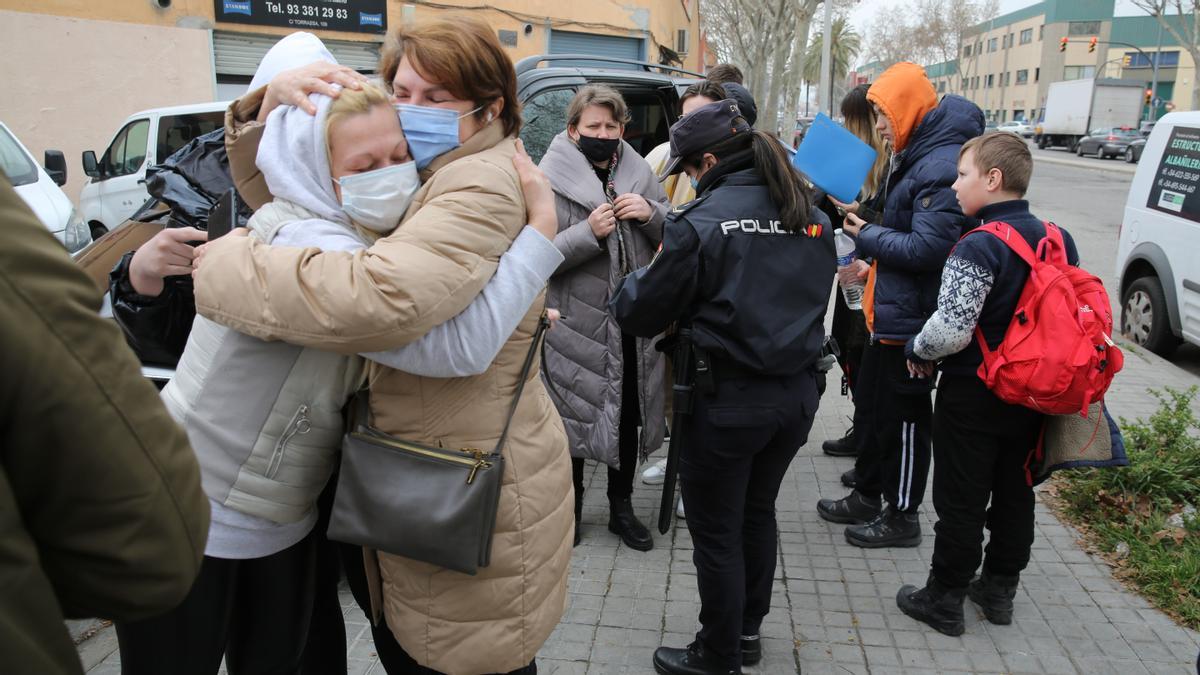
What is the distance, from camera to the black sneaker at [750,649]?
9.74 feet

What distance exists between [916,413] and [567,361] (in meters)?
1.54

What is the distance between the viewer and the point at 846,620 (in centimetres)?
326

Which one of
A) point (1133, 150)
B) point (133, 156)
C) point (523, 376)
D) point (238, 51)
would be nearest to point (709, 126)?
point (523, 376)

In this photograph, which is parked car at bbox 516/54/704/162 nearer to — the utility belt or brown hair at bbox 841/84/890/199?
brown hair at bbox 841/84/890/199

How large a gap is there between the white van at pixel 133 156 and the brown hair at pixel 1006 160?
8.04 m

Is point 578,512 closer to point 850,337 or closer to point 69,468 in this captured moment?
point 850,337

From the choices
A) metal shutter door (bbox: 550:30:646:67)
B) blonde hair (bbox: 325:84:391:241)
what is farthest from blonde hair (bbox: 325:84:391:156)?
metal shutter door (bbox: 550:30:646:67)

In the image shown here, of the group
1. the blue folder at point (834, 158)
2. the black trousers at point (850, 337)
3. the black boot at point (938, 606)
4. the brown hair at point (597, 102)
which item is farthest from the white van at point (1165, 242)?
the brown hair at point (597, 102)

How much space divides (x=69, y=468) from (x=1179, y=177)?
8.15 metres

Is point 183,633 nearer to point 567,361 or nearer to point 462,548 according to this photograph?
point 462,548

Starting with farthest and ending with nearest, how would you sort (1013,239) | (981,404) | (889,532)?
(889,532) < (981,404) < (1013,239)

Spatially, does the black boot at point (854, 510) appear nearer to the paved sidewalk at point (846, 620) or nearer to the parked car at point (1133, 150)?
the paved sidewalk at point (846, 620)

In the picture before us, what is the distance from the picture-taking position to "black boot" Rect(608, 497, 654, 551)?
12.7 feet

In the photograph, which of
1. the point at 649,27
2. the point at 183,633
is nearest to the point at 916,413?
the point at 183,633
